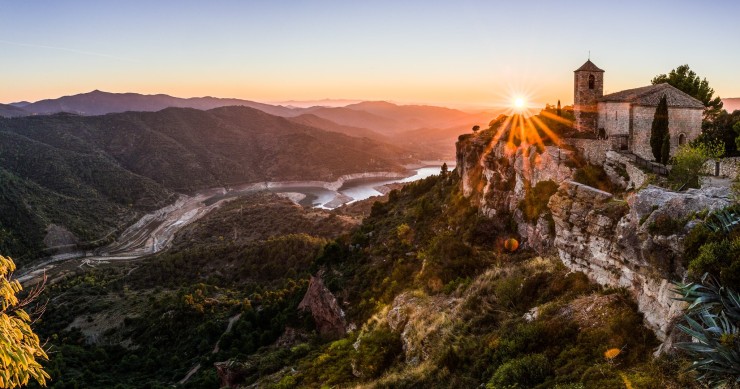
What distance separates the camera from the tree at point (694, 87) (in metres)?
34.7

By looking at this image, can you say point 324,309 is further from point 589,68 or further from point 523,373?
point 589,68

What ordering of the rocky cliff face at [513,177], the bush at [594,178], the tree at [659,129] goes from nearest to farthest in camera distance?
the rocky cliff face at [513,177], the bush at [594,178], the tree at [659,129]

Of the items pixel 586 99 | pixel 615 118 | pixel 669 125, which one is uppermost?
pixel 586 99

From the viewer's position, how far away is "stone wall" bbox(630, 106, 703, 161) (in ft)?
88.0

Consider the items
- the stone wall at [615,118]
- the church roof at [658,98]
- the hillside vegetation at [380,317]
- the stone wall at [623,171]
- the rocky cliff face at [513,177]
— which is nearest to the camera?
the hillside vegetation at [380,317]

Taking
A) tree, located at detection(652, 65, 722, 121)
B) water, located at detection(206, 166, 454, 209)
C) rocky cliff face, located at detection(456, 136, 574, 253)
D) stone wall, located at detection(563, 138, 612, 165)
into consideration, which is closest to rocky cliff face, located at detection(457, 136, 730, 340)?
rocky cliff face, located at detection(456, 136, 574, 253)

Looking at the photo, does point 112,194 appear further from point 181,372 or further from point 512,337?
point 512,337

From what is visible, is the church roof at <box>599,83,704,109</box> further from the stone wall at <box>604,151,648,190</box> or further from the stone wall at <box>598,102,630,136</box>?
the stone wall at <box>604,151,648,190</box>

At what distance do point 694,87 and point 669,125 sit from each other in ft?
37.5

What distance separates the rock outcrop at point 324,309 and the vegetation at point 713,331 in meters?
19.0

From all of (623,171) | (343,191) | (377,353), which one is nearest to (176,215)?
(343,191)

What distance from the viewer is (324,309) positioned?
89.8 ft

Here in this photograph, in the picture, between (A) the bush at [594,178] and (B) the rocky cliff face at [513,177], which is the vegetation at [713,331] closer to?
(B) the rocky cliff face at [513,177]

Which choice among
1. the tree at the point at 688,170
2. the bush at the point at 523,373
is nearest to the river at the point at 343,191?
the tree at the point at 688,170
